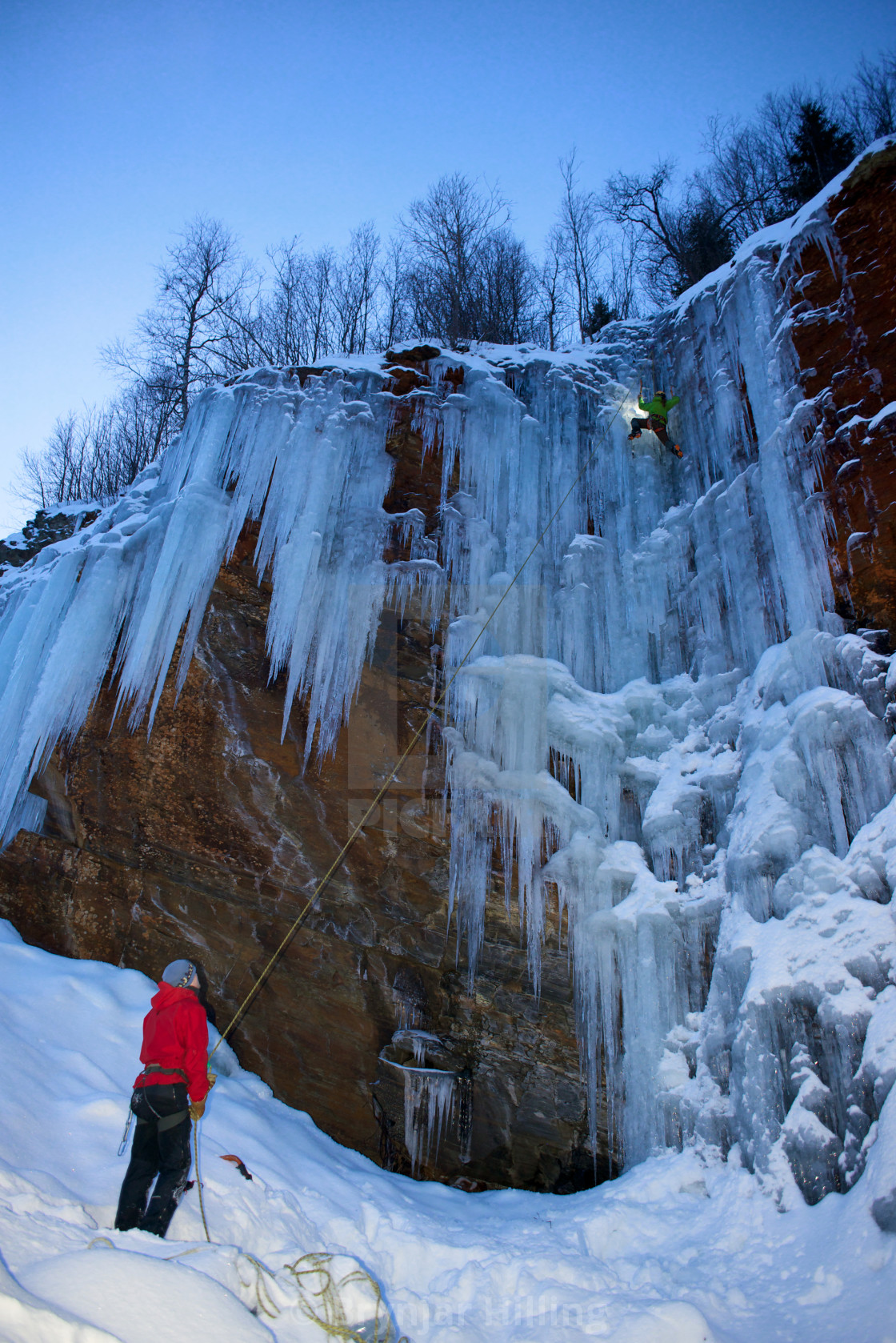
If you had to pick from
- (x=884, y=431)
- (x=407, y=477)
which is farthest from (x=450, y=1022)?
(x=884, y=431)

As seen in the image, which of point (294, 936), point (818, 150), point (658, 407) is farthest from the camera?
point (818, 150)

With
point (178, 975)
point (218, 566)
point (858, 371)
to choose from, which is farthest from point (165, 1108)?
point (858, 371)

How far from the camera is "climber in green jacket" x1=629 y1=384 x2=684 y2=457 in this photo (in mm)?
6242

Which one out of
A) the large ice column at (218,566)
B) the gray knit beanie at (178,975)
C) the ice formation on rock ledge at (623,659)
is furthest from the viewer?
the large ice column at (218,566)

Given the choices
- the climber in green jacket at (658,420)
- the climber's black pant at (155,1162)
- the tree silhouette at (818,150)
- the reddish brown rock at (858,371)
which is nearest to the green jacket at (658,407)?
the climber in green jacket at (658,420)

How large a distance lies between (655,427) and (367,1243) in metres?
6.17

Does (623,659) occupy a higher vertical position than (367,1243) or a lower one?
higher

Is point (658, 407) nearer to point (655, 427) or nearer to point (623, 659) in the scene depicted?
point (655, 427)

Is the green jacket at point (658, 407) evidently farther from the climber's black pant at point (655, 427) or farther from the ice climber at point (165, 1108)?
the ice climber at point (165, 1108)

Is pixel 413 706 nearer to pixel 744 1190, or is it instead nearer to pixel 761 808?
pixel 761 808

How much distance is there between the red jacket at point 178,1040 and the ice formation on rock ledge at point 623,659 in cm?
243

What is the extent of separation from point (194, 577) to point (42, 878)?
8.48 feet

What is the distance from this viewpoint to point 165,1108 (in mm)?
2559

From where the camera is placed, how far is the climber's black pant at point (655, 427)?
6293mm
